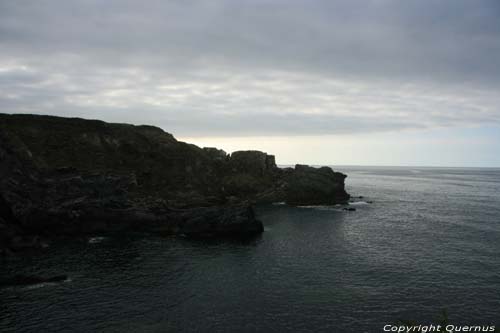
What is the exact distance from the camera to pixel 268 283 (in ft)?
182

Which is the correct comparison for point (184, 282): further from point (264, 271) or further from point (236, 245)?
point (236, 245)

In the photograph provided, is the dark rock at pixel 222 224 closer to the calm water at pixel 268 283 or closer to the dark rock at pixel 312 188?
the calm water at pixel 268 283

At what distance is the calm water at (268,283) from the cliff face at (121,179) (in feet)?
33.5

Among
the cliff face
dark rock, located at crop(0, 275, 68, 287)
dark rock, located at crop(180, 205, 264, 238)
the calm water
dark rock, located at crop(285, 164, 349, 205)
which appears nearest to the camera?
the calm water

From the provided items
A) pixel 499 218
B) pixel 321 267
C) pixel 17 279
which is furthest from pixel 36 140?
pixel 499 218

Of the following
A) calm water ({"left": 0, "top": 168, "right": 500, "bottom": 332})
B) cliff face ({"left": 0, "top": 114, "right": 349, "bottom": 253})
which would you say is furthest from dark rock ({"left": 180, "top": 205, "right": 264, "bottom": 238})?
calm water ({"left": 0, "top": 168, "right": 500, "bottom": 332})

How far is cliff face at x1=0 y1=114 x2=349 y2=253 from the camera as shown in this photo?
268ft

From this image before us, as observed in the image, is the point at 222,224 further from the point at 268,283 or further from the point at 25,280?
the point at 25,280

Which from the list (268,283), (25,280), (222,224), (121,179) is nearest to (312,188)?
(222,224)

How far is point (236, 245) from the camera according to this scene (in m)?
78.5

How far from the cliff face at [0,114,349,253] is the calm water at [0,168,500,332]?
1021cm

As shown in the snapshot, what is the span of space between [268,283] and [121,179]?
55398 millimetres

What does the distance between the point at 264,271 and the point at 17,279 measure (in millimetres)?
38051

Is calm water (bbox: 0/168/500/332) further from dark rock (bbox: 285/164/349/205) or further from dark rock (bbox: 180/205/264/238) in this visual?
dark rock (bbox: 285/164/349/205)
